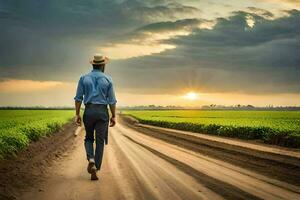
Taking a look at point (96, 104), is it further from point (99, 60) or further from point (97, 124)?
point (99, 60)

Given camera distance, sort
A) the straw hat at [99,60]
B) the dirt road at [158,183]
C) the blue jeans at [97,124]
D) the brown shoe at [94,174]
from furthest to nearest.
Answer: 1. the straw hat at [99,60]
2. the blue jeans at [97,124]
3. the brown shoe at [94,174]
4. the dirt road at [158,183]

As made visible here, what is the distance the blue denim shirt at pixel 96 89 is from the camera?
32.7 ft

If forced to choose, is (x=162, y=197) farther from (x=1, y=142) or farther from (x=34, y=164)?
(x=1, y=142)

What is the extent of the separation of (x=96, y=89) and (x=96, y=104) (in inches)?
13.1

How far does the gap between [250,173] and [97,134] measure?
4.18 meters

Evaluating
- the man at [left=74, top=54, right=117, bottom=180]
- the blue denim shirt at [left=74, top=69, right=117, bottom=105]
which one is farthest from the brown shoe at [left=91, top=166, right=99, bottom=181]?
the blue denim shirt at [left=74, top=69, right=117, bottom=105]

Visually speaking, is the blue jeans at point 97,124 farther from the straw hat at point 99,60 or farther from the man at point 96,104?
the straw hat at point 99,60

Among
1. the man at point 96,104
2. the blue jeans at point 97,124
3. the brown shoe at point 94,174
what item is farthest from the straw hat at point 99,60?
the brown shoe at point 94,174

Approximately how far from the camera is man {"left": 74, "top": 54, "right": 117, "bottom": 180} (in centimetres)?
988

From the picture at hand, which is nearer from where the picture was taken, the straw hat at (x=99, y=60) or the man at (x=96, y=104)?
the man at (x=96, y=104)

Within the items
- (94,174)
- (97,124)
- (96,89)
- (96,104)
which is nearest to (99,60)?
(96,89)

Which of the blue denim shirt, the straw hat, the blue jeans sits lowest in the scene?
the blue jeans

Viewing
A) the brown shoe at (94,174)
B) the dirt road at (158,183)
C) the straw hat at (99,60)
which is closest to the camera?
the dirt road at (158,183)

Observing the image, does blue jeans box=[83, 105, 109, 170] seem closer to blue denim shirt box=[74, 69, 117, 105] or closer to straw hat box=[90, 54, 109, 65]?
blue denim shirt box=[74, 69, 117, 105]
